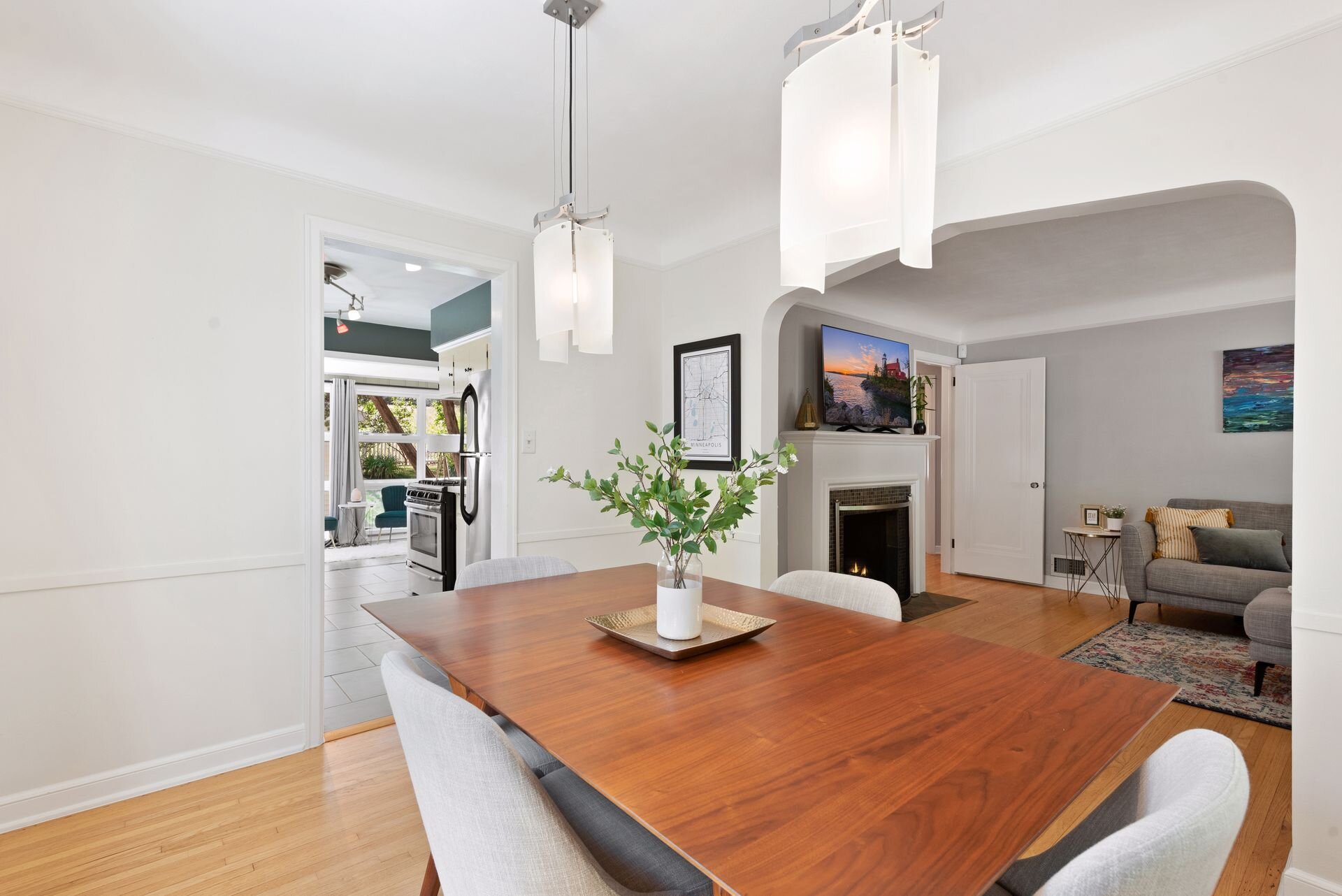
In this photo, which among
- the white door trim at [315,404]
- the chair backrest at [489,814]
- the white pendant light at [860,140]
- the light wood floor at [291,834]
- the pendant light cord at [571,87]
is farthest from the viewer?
the white door trim at [315,404]

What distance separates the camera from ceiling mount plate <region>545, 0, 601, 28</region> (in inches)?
71.6

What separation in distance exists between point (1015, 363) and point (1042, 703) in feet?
18.0

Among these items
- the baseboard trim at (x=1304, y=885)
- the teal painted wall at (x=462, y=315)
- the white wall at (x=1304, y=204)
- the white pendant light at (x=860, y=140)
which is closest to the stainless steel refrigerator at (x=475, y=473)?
the teal painted wall at (x=462, y=315)

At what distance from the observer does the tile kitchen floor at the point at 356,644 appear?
9.52ft

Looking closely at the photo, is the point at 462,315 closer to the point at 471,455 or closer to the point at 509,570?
the point at 471,455

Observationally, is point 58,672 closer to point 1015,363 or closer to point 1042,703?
point 1042,703

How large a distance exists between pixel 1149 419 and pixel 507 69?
5.54 meters

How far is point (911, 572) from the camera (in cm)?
523

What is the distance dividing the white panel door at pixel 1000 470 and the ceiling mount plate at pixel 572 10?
5.22 m

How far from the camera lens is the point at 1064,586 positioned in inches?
217

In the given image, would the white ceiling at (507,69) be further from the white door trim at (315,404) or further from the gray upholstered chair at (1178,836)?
the gray upholstered chair at (1178,836)

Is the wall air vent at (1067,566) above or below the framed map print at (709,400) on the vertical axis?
below

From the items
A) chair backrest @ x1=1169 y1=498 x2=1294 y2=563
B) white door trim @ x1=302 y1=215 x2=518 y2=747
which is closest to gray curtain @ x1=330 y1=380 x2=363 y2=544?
white door trim @ x1=302 y1=215 x2=518 y2=747

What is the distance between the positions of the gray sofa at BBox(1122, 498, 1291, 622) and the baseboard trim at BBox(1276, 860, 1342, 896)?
9.69 ft
